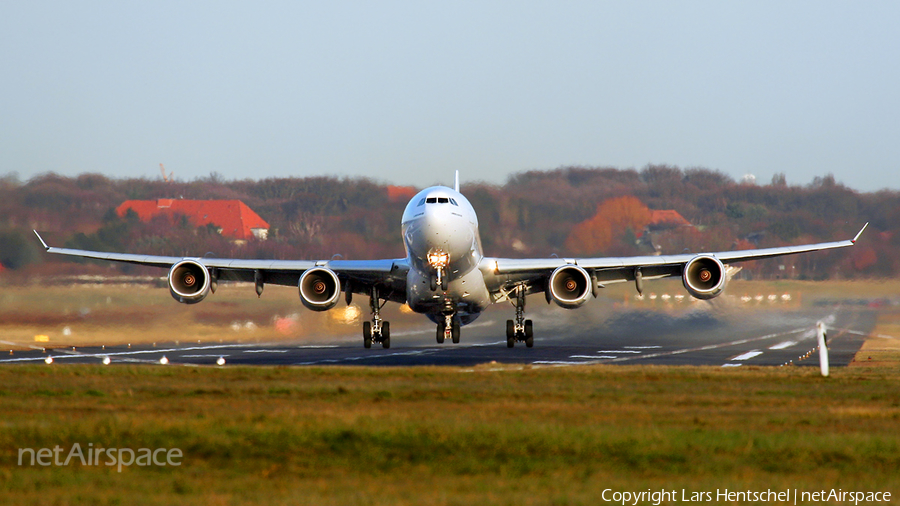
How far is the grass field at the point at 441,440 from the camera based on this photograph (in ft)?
30.1

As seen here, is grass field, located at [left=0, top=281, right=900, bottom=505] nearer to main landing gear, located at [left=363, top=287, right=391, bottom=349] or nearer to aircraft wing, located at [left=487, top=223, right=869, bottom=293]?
aircraft wing, located at [left=487, top=223, right=869, bottom=293]

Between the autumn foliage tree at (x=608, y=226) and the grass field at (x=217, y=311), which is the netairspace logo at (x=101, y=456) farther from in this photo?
the autumn foliage tree at (x=608, y=226)

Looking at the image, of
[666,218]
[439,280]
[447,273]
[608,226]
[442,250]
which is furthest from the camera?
[666,218]

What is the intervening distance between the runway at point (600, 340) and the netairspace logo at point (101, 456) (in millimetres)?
23478

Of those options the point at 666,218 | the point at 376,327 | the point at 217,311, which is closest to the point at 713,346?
the point at 666,218

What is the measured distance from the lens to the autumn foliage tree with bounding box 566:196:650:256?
45.7 metres

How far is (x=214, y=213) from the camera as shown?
47.7 metres

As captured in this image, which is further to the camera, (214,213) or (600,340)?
(214,213)

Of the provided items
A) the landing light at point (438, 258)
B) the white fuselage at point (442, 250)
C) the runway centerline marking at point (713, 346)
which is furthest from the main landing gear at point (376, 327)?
the runway centerline marking at point (713, 346)

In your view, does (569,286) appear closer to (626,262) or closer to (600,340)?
(626,262)

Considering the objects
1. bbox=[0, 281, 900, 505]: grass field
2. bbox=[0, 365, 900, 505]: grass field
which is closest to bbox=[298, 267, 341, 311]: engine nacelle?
bbox=[0, 281, 900, 505]: grass field

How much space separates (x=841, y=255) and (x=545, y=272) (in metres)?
16.4

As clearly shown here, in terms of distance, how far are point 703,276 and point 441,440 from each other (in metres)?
23.8

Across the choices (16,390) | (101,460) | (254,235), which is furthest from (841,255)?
(101,460)
